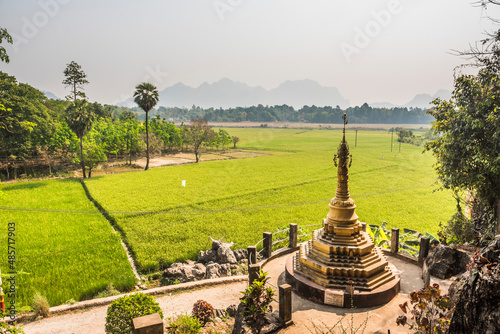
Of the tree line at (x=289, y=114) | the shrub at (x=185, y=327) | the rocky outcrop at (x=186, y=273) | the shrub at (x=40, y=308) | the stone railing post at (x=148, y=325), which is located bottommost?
the rocky outcrop at (x=186, y=273)

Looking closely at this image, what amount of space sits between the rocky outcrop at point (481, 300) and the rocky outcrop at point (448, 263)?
23.4 ft

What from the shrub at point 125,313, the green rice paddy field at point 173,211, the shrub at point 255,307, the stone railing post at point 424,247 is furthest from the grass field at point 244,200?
the stone railing post at point 424,247

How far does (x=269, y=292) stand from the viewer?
721cm

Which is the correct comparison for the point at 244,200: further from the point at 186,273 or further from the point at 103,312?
the point at 103,312

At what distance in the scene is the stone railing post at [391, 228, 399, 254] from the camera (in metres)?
12.8

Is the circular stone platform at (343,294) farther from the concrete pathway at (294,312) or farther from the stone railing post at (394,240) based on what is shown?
the stone railing post at (394,240)

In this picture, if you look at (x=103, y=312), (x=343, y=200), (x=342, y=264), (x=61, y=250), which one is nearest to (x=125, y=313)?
(x=103, y=312)

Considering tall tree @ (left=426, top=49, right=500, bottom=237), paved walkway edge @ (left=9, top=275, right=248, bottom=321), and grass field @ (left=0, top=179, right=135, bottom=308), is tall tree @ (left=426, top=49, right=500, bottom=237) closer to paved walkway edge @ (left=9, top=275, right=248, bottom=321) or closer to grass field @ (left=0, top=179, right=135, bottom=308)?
paved walkway edge @ (left=9, top=275, right=248, bottom=321)

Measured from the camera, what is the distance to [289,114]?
8719cm

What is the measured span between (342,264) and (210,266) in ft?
20.9

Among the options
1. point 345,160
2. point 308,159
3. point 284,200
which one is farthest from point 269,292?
point 308,159

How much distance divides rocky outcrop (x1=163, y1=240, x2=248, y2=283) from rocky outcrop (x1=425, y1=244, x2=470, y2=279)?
8.13m

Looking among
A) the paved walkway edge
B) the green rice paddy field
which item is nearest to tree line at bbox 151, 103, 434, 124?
the green rice paddy field

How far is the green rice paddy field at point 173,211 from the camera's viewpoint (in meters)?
14.5
